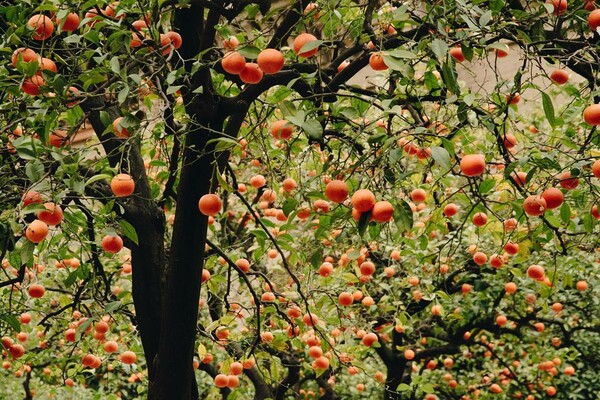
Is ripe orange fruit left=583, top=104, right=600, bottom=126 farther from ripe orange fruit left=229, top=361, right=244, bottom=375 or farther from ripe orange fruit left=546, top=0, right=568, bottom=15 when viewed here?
ripe orange fruit left=229, top=361, right=244, bottom=375

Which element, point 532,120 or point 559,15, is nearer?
point 559,15

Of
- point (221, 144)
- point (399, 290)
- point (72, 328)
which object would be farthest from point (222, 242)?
point (221, 144)

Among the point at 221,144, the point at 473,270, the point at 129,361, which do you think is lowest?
the point at 129,361

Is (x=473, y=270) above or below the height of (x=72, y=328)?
above

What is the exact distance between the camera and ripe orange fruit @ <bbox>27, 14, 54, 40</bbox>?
7.08ft

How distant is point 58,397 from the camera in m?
7.11

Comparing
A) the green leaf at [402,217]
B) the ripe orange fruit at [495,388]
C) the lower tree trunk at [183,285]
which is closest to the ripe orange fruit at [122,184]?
the lower tree trunk at [183,285]

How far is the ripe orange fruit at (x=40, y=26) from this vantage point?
2.16m

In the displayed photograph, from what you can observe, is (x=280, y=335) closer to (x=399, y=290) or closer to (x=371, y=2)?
(x=371, y=2)

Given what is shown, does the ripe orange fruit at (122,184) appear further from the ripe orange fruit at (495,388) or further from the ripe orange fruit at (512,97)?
the ripe orange fruit at (495,388)

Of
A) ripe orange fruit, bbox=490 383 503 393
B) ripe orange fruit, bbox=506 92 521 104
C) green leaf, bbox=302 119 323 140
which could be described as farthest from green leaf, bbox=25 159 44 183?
ripe orange fruit, bbox=490 383 503 393

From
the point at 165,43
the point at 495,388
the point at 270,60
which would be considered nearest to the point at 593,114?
the point at 270,60

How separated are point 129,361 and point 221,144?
6.43 feet

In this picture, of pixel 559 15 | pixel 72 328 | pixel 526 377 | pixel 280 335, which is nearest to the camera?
pixel 559 15
